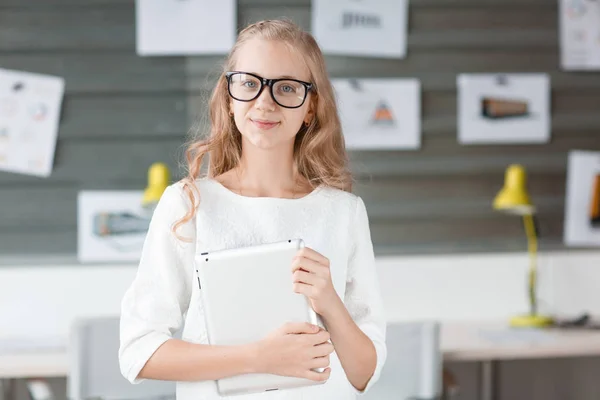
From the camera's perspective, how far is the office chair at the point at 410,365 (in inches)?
78.4

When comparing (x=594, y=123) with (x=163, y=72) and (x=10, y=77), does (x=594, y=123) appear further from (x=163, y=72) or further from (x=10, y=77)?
(x=10, y=77)

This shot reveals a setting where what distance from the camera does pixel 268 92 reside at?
1.09m

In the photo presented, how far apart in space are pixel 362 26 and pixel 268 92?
1848 millimetres

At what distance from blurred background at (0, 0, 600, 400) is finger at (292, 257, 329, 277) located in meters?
1.74

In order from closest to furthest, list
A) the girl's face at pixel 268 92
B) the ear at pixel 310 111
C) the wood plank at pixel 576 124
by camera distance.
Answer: the girl's face at pixel 268 92, the ear at pixel 310 111, the wood plank at pixel 576 124

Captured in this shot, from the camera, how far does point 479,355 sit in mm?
2326

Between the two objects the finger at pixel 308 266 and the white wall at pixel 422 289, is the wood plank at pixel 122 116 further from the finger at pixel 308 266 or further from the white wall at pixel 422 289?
the finger at pixel 308 266

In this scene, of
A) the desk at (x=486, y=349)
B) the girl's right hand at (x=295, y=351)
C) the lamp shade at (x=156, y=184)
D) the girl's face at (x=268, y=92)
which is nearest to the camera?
the girl's right hand at (x=295, y=351)

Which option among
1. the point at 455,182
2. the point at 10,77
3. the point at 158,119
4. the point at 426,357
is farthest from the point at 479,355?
the point at 10,77

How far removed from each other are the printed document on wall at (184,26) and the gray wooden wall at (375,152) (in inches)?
1.4

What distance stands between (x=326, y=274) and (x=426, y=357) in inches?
42.0

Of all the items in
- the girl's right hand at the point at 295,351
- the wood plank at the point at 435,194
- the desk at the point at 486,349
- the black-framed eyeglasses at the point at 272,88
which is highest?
the black-framed eyeglasses at the point at 272,88

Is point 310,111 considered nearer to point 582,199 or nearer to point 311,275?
point 311,275

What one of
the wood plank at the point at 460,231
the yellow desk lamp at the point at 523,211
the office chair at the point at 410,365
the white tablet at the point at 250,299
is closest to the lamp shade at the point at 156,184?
the wood plank at the point at 460,231
